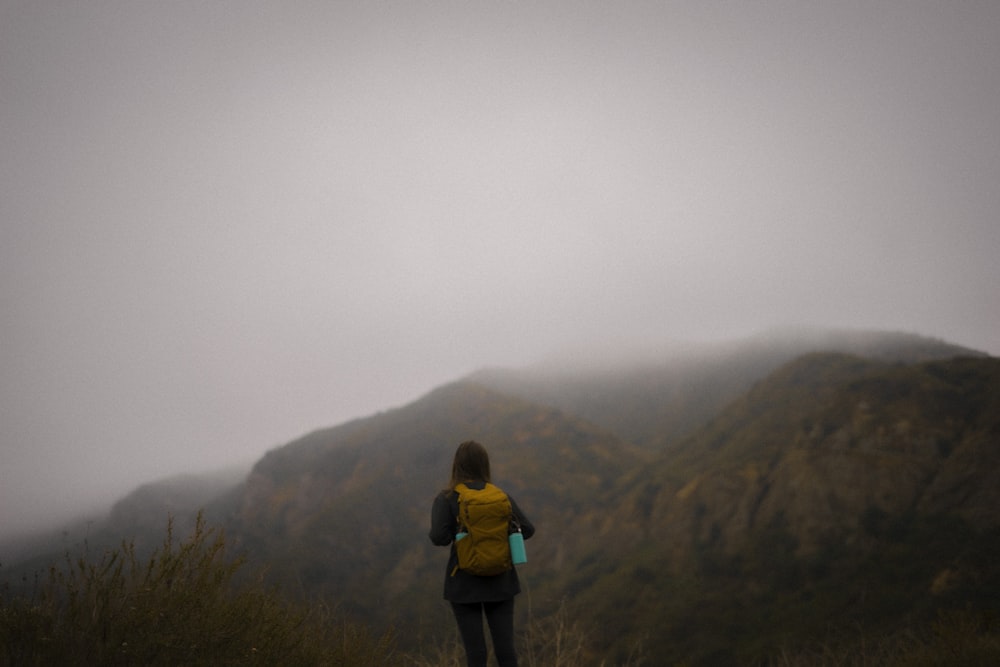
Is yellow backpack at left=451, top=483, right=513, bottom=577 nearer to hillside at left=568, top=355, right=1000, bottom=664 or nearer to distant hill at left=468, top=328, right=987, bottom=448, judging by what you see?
hillside at left=568, top=355, right=1000, bottom=664

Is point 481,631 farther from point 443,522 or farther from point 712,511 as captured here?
point 712,511

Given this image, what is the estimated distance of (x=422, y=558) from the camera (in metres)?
95.2

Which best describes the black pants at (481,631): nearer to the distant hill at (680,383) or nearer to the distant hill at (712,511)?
Result: the distant hill at (712,511)

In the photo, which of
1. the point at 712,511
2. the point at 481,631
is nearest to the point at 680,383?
the point at 712,511

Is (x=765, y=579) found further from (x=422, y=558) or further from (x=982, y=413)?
(x=422, y=558)

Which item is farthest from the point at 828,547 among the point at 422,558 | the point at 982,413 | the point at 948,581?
the point at 422,558

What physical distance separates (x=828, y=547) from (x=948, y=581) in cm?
1175

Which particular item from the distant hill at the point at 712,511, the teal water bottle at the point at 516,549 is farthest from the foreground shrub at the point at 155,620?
the teal water bottle at the point at 516,549

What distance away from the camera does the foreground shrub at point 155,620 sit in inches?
143

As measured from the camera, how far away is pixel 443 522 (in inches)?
176

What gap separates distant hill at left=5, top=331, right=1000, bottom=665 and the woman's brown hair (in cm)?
160

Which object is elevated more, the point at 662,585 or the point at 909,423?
the point at 909,423

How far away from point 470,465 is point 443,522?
55 centimetres

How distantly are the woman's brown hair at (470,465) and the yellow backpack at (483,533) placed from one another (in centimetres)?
24
